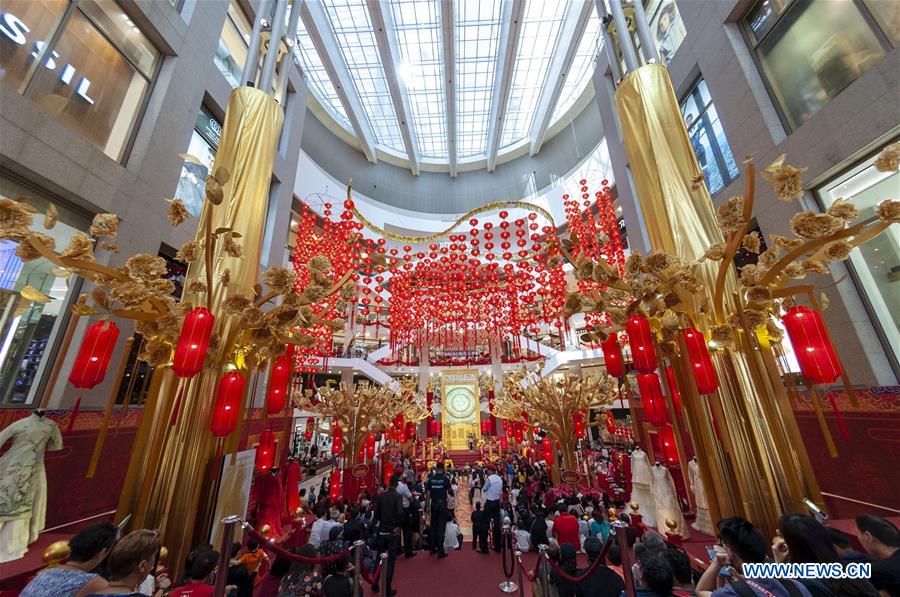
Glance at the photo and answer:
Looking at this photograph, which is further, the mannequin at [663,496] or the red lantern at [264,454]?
the red lantern at [264,454]

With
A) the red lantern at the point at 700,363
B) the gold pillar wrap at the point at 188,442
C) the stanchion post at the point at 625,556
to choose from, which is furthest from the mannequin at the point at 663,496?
the gold pillar wrap at the point at 188,442

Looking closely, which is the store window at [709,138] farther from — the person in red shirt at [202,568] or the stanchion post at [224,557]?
→ the person in red shirt at [202,568]

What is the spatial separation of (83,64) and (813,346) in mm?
7279

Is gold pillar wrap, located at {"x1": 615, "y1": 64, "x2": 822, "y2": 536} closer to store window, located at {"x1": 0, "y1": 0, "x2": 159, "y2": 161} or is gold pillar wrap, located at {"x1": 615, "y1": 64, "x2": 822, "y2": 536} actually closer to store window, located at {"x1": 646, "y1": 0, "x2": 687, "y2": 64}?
store window, located at {"x1": 646, "y1": 0, "x2": 687, "y2": 64}

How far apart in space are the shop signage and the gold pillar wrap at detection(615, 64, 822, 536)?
6.09 metres

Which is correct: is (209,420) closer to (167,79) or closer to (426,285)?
(167,79)

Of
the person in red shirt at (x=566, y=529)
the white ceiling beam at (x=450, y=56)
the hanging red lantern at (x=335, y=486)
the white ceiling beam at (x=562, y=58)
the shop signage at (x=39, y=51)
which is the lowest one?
the hanging red lantern at (x=335, y=486)

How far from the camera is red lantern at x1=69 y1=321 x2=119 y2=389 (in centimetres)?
208

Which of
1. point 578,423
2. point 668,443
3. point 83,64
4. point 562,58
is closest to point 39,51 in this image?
point 83,64

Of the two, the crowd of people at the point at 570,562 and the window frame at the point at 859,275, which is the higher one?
the window frame at the point at 859,275

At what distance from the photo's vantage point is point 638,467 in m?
5.31

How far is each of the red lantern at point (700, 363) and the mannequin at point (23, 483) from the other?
485 cm

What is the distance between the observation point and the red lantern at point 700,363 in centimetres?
229

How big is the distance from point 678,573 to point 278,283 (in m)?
3.23
